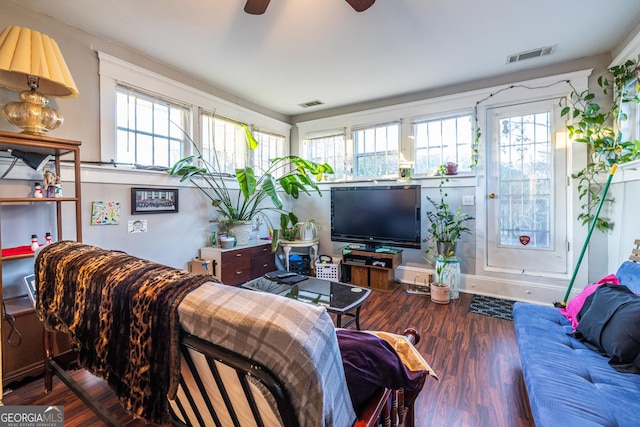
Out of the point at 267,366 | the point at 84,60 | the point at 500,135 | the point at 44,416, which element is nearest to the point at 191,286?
the point at 267,366

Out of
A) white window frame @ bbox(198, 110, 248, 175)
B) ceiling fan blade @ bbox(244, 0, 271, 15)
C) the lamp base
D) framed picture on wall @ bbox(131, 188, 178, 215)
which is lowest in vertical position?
framed picture on wall @ bbox(131, 188, 178, 215)

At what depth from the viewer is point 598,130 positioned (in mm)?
2766

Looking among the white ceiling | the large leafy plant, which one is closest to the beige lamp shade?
the white ceiling

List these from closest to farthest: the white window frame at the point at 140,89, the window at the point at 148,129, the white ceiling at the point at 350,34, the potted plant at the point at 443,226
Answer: the white ceiling at the point at 350,34 < the white window frame at the point at 140,89 < the window at the point at 148,129 < the potted plant at the point at 443,226

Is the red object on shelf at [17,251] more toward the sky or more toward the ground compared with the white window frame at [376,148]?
more toward the ground

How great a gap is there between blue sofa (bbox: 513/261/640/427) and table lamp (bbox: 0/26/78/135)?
124 inches

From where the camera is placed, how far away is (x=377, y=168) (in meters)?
4.13

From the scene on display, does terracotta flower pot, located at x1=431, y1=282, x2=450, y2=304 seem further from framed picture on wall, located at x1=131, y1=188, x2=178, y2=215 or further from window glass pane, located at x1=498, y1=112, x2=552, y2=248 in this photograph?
framed picture on wall, located at x1=131, y1=188, x2=178, y2=215

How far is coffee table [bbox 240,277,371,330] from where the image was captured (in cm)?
194

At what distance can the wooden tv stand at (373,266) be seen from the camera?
3.54 m

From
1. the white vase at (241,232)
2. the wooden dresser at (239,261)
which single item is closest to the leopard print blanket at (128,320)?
the wooden dresser at (239,261)

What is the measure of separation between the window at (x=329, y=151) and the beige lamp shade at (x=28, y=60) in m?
3.16

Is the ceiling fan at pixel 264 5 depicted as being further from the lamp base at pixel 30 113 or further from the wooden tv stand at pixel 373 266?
the wooden tv stand at pixel 373 266

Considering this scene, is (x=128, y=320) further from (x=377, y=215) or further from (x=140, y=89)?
(x=377, y=215)
